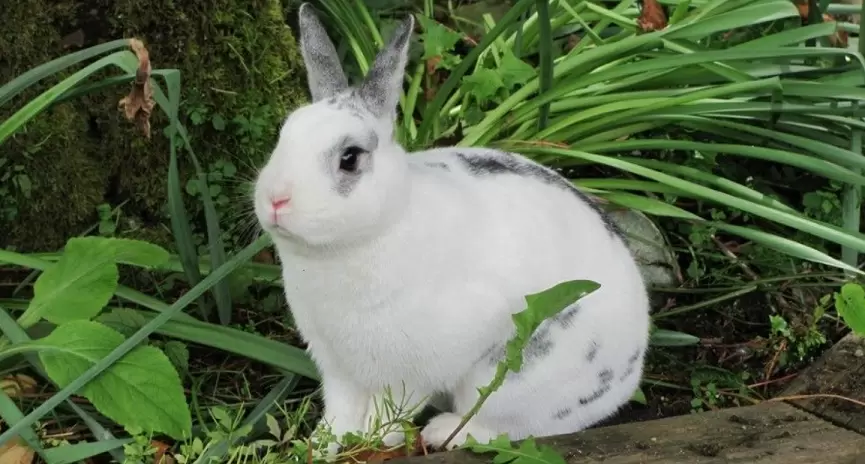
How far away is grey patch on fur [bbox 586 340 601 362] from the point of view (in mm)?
1850

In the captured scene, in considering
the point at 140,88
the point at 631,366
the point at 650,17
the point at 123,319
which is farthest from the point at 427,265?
the point at 650,17

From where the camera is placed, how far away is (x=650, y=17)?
2.54 m

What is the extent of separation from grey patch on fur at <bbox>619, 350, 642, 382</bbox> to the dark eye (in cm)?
77

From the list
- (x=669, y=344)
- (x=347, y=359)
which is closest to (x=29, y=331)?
(x=347, y=359)

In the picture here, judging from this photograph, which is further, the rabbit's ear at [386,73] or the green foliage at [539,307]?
the rabbit's ear at [386,73]

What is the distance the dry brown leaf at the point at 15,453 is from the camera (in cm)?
173

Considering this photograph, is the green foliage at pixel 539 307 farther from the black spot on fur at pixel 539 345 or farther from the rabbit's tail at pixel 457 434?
the rabbit's tail at pixel 457 434

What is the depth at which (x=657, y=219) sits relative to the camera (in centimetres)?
268

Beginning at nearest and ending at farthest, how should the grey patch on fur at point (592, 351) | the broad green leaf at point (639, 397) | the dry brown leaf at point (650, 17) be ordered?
the grey patch on fur at point (592, 351) < the broad green leaf at point (639, 397) < the dry brown leaf at point (650, 17)

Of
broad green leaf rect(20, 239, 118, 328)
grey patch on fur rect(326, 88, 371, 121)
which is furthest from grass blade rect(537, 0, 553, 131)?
broad green leaf rect(20, 239, 118, 328)

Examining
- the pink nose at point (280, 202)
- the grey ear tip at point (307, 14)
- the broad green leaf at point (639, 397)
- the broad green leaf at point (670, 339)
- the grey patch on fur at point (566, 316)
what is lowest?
the broad green leaf at point (639, 397)

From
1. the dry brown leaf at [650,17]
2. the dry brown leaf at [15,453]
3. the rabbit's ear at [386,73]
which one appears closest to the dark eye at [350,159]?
the rabbit's ear at [386,73]

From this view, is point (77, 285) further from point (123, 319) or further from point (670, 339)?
point (670, 339)

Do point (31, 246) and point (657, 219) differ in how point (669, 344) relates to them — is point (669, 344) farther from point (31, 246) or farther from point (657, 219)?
point (31, 246)
